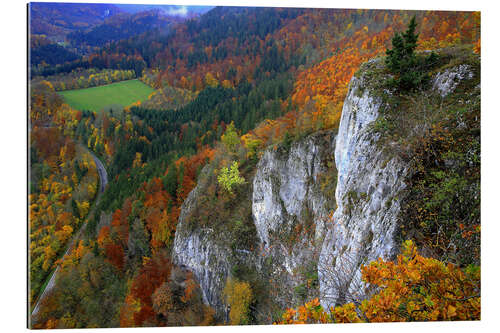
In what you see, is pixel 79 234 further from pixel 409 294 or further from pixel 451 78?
pixel 451 78

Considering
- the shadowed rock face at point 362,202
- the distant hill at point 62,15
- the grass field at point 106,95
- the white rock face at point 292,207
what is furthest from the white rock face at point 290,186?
the grass field at point 106,95

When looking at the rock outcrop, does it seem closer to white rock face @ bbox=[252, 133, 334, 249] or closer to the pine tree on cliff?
white rock face @ bbox=[252, 133, 334, 249]

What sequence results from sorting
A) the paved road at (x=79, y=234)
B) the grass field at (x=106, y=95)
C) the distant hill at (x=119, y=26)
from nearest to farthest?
the paved road at (x=79, y=234) < the distant hill at (x=119, y=26) < the grass field at (x=106, y=95)

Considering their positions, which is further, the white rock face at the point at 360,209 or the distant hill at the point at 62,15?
the distant hill at the point at 62,15

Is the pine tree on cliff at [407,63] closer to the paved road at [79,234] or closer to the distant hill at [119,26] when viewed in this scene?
the distant hill at [119,26]
